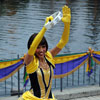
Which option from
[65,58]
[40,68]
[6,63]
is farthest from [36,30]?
[40,68]

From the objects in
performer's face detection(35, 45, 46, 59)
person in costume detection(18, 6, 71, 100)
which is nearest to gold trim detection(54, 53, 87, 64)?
person in costume detection(18, 6, 71, 100)

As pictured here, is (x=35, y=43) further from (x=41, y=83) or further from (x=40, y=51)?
(x=41, y=83)

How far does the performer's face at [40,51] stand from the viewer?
13.2ft

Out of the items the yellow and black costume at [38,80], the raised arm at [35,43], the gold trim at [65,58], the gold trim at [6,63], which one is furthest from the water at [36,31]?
the raised arm at [35,43]

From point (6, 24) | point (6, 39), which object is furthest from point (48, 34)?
point (6, 24)

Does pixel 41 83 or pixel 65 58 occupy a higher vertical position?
pixel 41 83

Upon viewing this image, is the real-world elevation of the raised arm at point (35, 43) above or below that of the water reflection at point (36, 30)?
above

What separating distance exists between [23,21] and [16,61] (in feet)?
51.0

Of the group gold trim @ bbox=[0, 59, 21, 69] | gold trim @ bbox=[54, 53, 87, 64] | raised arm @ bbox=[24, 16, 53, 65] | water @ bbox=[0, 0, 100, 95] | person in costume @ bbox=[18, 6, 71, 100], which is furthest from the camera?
water @ bbox=[0, 0, 100, 95]

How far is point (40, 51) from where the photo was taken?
13.2 ft

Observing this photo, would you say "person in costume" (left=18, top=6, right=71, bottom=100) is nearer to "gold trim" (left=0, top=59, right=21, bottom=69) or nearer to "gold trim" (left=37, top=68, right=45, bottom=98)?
"gold trim" (left=37, top=68, right=45, bottom=98)

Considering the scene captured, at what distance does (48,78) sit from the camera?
161 inches

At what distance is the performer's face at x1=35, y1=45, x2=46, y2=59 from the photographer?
4.03m

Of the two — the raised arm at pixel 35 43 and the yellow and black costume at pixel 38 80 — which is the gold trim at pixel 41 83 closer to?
the yellow and black costume at pixel 38 80
